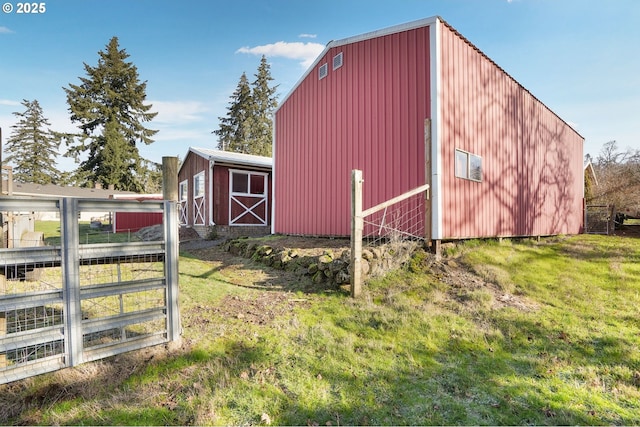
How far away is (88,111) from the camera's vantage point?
2948cm

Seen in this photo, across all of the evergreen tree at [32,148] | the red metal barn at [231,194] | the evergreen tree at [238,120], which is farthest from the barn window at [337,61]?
the evergreen tree at [32,148]

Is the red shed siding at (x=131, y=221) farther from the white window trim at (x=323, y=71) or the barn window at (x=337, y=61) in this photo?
the barn window at (x=337, y=61)

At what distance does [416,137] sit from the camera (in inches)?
270

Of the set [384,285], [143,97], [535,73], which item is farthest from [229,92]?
[384,285]

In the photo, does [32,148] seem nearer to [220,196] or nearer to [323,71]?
[220,196]

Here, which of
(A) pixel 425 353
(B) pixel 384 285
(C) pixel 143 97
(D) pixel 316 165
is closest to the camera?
(A) pixel 425 353

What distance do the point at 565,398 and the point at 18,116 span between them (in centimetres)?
5654

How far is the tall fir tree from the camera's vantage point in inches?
1375

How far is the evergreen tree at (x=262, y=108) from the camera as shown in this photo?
35094mm

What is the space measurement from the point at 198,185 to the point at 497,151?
11.8 m

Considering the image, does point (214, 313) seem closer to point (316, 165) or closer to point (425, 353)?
point (425, 353)

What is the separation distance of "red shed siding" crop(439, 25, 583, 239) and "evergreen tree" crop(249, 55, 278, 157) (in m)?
27.8
